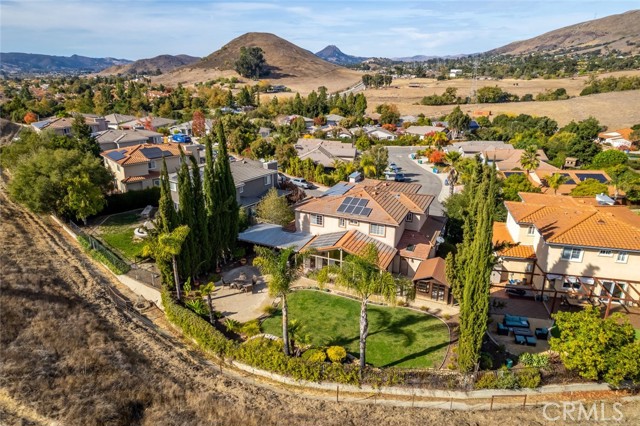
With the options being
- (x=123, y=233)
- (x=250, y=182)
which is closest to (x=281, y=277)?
(x=250, y=182)

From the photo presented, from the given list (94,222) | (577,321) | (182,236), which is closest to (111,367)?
(182,236)

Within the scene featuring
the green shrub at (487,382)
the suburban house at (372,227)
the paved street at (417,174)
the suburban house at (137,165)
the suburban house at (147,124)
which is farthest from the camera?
the suburban house at (147,124)

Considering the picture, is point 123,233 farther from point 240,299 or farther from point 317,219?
point 317,219

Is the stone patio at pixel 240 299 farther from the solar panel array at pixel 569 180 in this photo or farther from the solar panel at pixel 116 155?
the solar panel array at pixel 569 180

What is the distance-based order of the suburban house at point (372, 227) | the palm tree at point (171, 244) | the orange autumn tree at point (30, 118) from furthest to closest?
the orange autumn tree at point (30, 118) → the suburban house at point (372, 227) → the palm tree at point (171, 244)

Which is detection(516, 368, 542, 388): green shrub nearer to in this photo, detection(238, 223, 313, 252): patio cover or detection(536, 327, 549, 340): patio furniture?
detection(536, 327, 549, 340): patio furniture

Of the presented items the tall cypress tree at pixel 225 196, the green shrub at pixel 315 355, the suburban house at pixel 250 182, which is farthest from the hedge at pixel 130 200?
the green shrub at pixel 315 355
